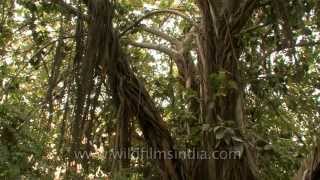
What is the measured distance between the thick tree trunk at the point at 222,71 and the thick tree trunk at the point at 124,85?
0.66ft

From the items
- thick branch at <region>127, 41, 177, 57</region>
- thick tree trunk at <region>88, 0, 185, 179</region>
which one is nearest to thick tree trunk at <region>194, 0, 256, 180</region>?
thick tree trunk at <region>88, 0, 185, 179</region>

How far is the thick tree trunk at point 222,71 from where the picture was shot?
2.24 metres

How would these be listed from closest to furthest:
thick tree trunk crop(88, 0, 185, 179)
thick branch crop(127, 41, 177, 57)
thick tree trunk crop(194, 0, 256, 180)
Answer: thick tree trunk crop(88, 0, 185, 179) < thick tree trunk crop(194, 0, 256, 180) < thick branch crop(127, 41, 177, 57)

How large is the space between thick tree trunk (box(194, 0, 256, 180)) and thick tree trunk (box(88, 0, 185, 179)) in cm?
20

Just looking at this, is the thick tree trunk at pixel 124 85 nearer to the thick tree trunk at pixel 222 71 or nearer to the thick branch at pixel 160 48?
the thick tree trunk at pixel 222 71

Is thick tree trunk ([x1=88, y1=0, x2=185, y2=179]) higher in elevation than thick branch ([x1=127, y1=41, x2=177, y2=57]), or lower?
lower

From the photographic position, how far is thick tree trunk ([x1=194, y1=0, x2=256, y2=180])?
2242 millimetres

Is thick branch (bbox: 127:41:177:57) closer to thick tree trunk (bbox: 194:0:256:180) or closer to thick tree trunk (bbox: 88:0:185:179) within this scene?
thick tree trunk (bbox: 194:0:256:180)

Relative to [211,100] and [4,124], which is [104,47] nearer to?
[211,100]

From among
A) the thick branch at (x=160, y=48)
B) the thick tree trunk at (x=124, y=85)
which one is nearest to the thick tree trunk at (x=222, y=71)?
the thick tree trunk at (x=124, y=85)

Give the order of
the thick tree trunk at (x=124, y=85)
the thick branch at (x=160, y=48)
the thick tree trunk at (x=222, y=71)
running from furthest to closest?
1. the thick branch at (x=160, y=48)
2. the thick tree trunk at (x=222, y=71)
3. the thick tree trunk at (x=124, y=85)

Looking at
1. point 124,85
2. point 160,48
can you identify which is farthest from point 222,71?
point 160,48

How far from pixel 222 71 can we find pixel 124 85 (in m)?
0.47

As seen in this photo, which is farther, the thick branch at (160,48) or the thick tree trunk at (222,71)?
the thick branch at (160,48)
